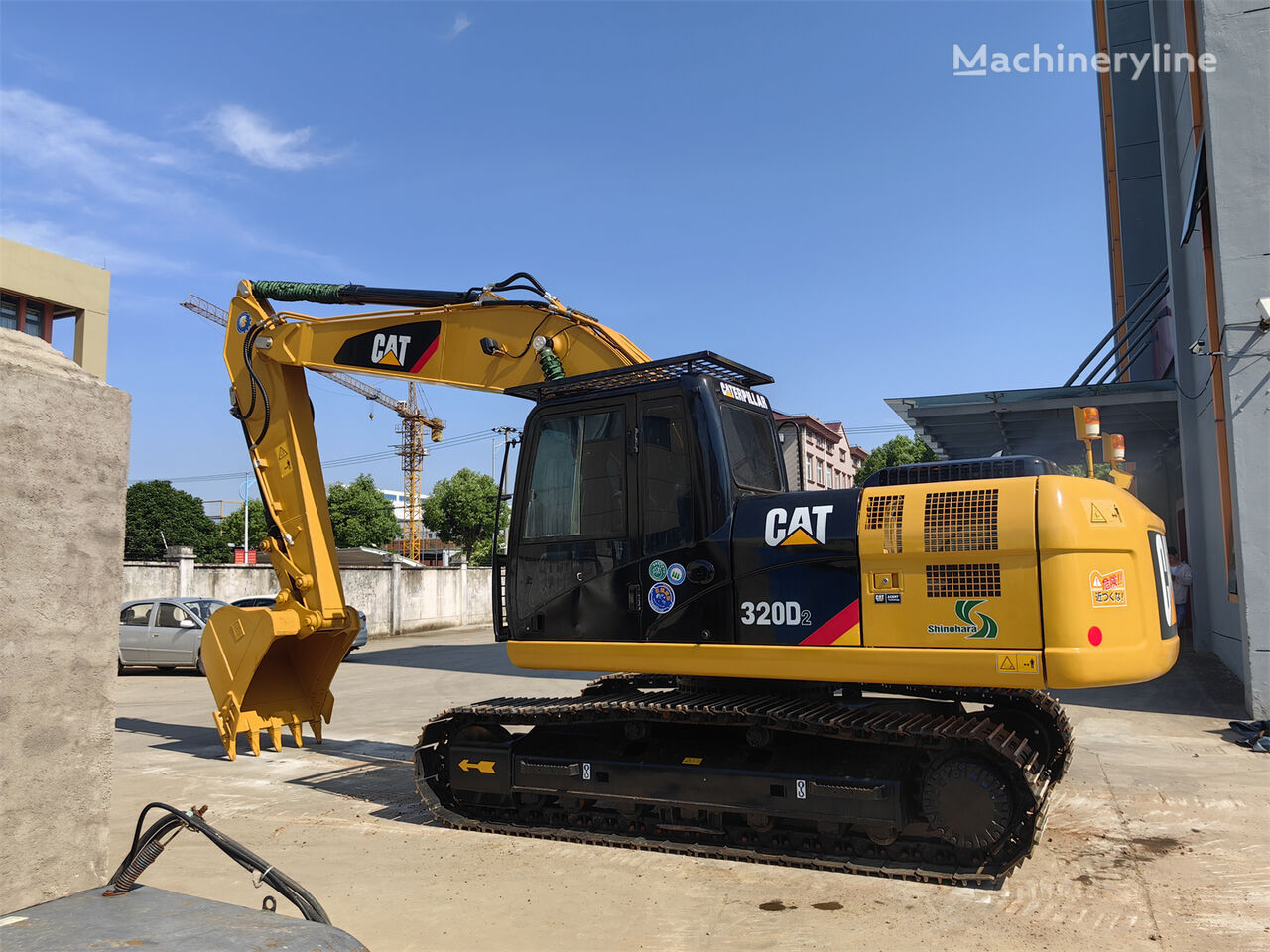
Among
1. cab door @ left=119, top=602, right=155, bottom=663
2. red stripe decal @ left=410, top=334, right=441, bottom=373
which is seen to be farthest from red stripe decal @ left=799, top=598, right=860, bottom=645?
cab door @ left=119, top=602, right=155, bottom=663

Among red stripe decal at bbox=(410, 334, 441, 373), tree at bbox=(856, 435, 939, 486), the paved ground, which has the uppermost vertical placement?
tree at bbox=(856, 435, 939, 486)

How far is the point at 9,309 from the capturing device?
117 feet

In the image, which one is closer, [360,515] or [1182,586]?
[1182,586]

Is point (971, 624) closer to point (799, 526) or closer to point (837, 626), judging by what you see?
point (837, 626)

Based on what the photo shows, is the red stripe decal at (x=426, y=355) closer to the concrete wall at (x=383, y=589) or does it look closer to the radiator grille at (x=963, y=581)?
the radiator grille at (x=963, y=581)

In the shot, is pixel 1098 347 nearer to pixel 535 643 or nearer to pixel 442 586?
pixel 535 643

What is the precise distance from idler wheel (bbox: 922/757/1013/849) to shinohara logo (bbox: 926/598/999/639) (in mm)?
774

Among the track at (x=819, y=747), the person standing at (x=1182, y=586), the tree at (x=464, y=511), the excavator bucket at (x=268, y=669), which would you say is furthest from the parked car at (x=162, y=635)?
the tree at (x=464, y=511)

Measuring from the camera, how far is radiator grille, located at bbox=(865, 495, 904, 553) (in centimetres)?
543

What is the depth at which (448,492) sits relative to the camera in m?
59.2

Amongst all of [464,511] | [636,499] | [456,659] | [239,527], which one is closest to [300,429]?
[636,499]

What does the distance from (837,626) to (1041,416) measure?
1193 centimetres

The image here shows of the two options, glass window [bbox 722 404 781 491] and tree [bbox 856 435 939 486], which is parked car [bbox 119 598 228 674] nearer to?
glass window [bbox 722 404 781 491]

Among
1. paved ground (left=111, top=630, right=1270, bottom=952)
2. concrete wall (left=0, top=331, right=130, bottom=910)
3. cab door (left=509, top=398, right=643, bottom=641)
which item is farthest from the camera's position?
cab door (left=509, top=398, right=643, bottom=641)
